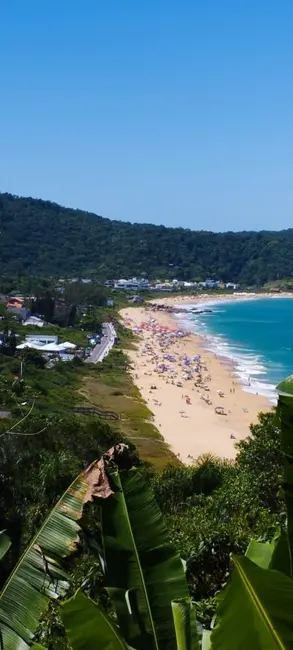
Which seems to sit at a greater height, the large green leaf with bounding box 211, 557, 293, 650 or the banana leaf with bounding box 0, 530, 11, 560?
the large green leaf with bounding box 211, 557, 293, 650

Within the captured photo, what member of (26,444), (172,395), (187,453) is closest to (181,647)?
(26,444)

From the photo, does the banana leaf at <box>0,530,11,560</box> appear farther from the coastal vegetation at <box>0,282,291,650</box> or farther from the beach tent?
the beach tent

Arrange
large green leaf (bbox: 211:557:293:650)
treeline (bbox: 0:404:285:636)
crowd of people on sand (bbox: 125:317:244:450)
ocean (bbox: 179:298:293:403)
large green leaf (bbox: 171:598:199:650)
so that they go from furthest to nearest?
ocean (bbox: 179:298:293:403) → crowd of people on sand (bbox: 125:317:244:450) → treeline (bbox: 0:404:285:636) → large green leaf (bbox: 171:598:199:650) → large green leaf (bbox: 211:557:293:650)

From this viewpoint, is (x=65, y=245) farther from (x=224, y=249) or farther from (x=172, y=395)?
(x=172, y=395)

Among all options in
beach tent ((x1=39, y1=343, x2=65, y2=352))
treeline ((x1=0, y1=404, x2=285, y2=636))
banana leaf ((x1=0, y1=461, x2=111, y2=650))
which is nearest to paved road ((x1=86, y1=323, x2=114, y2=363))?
beach tent ((x1=39, y1=343, x2=65, y2=352))

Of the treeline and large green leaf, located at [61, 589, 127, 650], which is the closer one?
large green leaf, located at [61, 589, 127, 650]

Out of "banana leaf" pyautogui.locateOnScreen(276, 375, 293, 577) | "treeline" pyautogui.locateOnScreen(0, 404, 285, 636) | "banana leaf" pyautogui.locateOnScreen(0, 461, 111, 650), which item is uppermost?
"banana leaf" pyautogui.locateOnScreen(276, 375, 293, 577)

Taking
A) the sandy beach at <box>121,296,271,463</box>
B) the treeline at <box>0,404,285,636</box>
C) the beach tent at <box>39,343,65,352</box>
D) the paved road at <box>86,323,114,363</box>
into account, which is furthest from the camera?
the paved road at <box>86,323,114,363</box>
